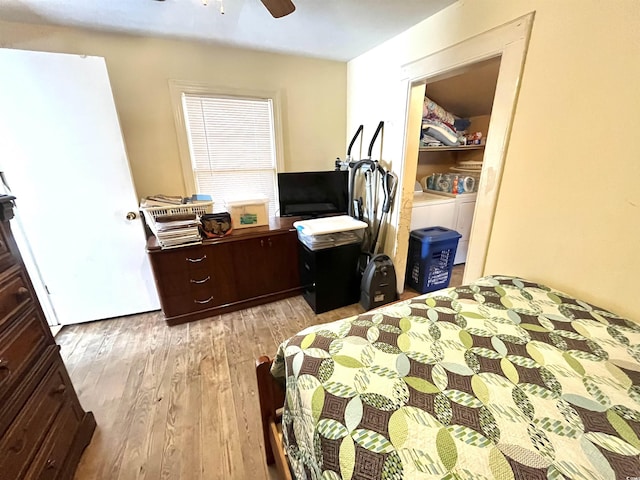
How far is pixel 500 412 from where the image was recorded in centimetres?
67

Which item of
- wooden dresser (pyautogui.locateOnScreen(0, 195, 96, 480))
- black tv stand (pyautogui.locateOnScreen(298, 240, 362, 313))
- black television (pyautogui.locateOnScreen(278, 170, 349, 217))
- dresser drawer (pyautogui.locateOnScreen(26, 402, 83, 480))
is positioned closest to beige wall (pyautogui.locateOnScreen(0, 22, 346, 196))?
black television (pyautogui.locateOnScreen(278, 170, 349, 217))

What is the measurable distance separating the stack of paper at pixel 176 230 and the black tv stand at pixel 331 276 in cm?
91

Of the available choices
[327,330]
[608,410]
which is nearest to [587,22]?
[608,410]

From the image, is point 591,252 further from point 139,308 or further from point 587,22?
point 139,308

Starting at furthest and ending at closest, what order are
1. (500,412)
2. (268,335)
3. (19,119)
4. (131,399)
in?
(268,335), (19,119), (131,399), (500,412)

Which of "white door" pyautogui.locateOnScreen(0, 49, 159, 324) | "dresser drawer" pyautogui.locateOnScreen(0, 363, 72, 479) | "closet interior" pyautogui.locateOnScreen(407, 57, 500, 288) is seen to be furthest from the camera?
"closet interior" pyautogui.locateOnScreen(407, 57, 500, 288)

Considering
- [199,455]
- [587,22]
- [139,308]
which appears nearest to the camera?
[587,22]

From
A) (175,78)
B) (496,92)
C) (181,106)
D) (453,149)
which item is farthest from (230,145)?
(453,149)

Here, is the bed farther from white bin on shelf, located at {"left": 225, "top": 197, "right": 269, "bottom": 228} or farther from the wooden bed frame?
white bin on shelf, located at {"left": 225, "top": 197, "right": 269, "bottom": 228}

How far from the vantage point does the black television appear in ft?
8.33

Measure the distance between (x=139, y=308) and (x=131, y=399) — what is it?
1.01 metres

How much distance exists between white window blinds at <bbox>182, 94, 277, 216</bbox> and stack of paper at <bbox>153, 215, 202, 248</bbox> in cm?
65

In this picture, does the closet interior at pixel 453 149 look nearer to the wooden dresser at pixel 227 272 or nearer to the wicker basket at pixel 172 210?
the wooden dresser at pixel 227 272

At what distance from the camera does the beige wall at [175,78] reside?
1975 millimetres
